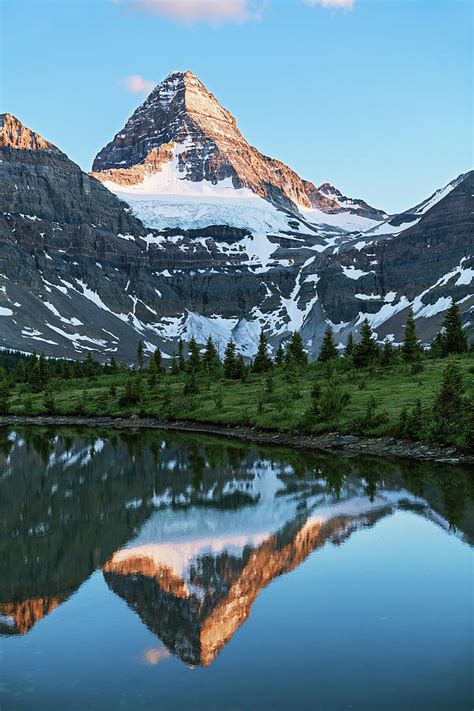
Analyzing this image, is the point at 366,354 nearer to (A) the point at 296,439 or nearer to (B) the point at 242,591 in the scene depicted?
(A) the point at 296,439

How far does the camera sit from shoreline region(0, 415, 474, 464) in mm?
42156

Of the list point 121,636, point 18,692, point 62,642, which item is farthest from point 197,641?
point 18,692

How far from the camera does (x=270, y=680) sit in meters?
14.8

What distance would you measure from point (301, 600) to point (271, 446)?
32633 mm

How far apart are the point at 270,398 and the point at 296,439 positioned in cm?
1263

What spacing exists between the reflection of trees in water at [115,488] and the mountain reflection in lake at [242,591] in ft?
0.47

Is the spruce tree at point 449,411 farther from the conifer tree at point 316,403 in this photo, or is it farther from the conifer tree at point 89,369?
the conifer tree at point 89,369

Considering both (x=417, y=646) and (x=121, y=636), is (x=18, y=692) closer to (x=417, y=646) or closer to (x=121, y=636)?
(x=121, y=636)

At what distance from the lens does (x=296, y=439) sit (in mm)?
53188

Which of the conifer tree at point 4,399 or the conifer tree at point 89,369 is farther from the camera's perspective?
the conifer tree at point 89,369

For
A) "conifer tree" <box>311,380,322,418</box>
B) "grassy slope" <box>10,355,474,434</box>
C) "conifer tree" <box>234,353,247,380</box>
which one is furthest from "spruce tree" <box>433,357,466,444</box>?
"conifer tree" <box>234,353,247,380</box>

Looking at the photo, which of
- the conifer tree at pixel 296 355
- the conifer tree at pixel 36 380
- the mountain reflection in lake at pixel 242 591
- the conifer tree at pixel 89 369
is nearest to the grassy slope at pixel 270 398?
the conifer tree at pixel 36 380

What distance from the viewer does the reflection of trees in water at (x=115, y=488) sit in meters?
23.7

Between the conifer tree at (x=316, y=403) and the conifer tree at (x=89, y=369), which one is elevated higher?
the conifer tree at (x=89, y=369)
